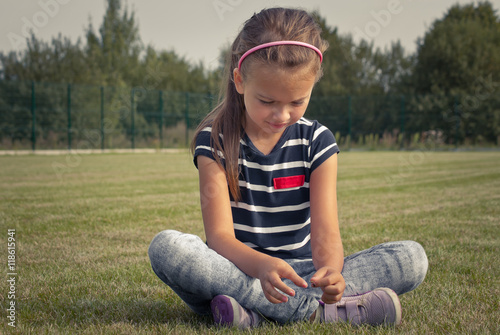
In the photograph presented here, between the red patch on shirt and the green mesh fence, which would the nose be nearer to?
the red patch on shirt

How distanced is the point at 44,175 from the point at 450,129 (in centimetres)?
2053

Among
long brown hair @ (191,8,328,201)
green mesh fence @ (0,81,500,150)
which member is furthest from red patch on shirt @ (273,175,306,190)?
green mesh fence @ (0,81,500,150)

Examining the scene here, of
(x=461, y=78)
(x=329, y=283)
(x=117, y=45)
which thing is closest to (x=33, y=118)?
(x=117, y=45)

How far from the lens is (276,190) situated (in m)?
1.97

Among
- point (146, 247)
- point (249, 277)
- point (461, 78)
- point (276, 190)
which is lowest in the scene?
point (146, 247)

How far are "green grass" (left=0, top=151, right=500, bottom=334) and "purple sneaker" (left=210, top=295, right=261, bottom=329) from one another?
43mm

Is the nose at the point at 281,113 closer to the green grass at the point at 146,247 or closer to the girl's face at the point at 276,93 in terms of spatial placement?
the girl's face at the point at 276,93

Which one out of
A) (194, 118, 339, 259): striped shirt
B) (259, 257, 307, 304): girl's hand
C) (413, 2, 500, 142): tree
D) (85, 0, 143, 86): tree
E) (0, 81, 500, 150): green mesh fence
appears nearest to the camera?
(259, 257, 307, 304): girl's hand

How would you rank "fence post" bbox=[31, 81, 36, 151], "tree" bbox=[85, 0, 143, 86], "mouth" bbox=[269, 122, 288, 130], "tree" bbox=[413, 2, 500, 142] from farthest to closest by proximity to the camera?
"tree" bbox=[85, 0, 143, 86] → "tree" bbox=[413, 2, 500, 142] → "fence post" bbox=[31, 81, 36, 151] → "mouth" bbox=[269, 122, 288, 130]

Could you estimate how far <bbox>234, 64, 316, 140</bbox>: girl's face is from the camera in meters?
1.67

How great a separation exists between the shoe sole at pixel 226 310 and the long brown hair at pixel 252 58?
1.41 ft

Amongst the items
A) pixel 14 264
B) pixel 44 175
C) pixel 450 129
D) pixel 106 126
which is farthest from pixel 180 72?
pixel 14 264

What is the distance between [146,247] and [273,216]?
60.3 inches

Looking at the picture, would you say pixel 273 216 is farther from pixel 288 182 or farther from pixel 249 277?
pixel 249 277
